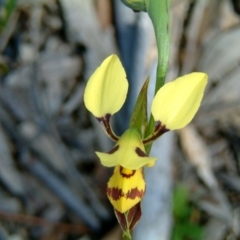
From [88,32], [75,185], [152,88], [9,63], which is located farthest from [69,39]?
[152,88]

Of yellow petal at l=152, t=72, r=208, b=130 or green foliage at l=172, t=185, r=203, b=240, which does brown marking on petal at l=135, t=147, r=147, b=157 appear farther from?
green foliage at l=172, t=185, r=203, b=240

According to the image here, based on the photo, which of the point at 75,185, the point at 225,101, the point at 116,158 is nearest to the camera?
the point at 116,158

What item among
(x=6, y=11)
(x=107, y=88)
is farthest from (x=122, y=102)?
(x=6, y=11)

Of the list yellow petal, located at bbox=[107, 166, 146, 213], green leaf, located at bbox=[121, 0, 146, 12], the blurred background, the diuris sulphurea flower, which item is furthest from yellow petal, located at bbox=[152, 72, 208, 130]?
the blurred background

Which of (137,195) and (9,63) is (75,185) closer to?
(9,63)

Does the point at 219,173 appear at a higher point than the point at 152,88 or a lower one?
lower

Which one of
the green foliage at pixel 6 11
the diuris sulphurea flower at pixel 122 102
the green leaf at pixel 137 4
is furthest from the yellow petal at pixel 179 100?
the green foliage at pixel 6 11

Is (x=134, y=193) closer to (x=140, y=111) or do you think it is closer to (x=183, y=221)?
(x=140, y=111)
